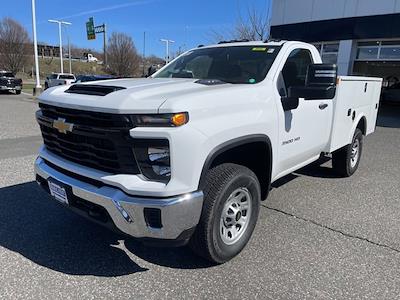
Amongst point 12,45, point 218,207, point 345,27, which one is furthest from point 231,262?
point 12,45

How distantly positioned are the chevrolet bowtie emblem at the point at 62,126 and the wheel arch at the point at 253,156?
1.15 metres

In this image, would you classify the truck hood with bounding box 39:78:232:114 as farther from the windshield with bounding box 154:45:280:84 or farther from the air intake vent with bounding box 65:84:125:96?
the windshield with bounding box 154:45:280:84

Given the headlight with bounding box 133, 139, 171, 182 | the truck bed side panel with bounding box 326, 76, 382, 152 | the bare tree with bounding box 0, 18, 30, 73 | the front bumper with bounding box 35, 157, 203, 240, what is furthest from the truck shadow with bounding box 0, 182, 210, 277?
the bare tree with bounding box 0, 18, 30, 73

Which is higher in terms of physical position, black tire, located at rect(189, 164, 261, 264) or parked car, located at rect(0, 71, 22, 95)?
black tire, located at rect(189, 164, 261, 264)

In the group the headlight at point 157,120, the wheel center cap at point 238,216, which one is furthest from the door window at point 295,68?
the headlight at point 157,120

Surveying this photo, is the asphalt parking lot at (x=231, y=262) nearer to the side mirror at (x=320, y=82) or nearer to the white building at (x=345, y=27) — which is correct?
the side mirror at (x=320, y=82)

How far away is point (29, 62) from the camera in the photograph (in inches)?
2386

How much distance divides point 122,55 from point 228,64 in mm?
50760

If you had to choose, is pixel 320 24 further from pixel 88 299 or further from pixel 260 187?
pixel 88 299

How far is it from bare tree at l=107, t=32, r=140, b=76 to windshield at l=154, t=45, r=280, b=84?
157 feet

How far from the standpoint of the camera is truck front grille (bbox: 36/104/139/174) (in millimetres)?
2512

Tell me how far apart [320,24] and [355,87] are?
14069 mm

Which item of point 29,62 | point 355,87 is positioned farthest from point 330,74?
point 29,62

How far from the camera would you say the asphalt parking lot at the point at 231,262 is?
2807mm
